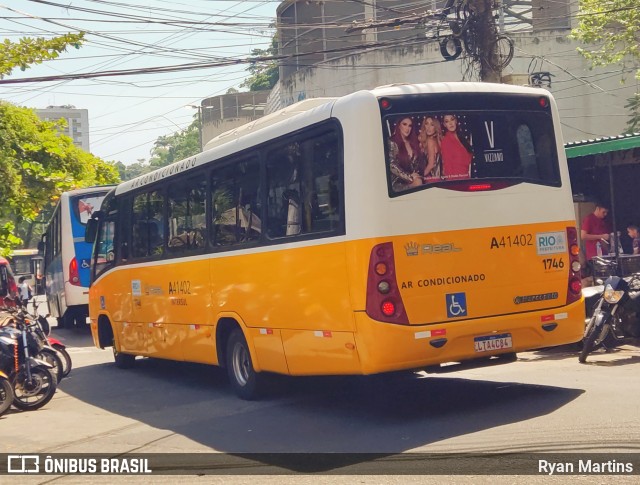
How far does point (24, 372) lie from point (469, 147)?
19.4ft

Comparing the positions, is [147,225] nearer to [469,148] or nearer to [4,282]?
[469,148]

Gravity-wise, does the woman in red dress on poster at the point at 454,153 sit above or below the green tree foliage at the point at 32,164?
below

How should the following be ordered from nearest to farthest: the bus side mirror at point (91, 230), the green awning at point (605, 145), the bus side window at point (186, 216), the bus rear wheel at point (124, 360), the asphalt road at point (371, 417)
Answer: the asphalt road at point (371, 417) → the bus side window at point (186, 216) → the green awning at point (605, 145) → the bus rear wheel at point (124, 360) → the bus side mirror at point (91, 230)

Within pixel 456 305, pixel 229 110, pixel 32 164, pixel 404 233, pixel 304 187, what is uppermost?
pixel 229 110

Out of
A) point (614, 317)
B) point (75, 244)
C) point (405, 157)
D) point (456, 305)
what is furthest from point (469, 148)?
point (75, 244)

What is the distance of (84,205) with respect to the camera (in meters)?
22.0

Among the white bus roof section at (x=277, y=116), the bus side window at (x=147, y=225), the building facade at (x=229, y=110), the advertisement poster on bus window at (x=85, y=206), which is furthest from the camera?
the building facade at (x=229, y=110)

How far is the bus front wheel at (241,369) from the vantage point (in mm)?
10172

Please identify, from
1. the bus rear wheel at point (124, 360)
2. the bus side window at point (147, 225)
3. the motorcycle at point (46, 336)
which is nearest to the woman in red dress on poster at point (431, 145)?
the bus side window at point (147, 225)

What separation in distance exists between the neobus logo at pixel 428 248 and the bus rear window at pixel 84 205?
49.8ft

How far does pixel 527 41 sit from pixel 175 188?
1234 inches

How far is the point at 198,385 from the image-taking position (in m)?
12.4

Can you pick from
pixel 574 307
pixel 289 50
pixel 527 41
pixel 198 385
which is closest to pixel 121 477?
pixel 574 307

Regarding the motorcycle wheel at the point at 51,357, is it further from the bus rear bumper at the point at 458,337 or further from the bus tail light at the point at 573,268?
the bus tail light at the point at 573,268
